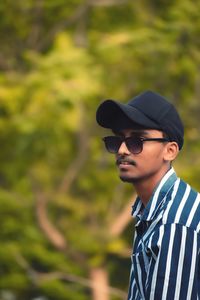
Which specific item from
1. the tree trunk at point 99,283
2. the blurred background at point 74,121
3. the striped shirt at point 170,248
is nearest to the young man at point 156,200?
the striped shirt at point 170,248

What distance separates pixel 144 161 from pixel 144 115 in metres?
0.14

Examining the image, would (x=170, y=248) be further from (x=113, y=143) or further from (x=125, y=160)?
(x=113, y=143)

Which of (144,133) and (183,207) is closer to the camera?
(183,207)

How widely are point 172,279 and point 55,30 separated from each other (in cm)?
1100

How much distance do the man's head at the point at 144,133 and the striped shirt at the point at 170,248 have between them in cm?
14

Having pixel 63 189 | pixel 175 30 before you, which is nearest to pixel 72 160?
pixel 63 189

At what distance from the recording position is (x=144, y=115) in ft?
9.14

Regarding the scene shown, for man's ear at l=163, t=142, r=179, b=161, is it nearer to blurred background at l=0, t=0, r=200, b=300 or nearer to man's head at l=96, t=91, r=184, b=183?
man's head at l=96, t=91, r=184, b=183

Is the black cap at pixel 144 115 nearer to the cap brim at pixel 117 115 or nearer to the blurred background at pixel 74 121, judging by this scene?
the cap brim at pixel 117 115

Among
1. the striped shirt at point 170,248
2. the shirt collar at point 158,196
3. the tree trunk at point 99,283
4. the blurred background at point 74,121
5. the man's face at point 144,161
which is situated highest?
the blurred background at point 74,121

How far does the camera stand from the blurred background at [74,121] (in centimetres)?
1145

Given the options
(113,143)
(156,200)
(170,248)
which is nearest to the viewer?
(170,248)

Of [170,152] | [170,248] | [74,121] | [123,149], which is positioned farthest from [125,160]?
[74,121]

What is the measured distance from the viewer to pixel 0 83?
39.7 ft
